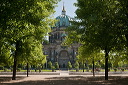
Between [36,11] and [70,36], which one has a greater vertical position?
[36,11]

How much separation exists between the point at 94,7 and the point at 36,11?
6496 mm

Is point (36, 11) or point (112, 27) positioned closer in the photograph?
point (36, 11)

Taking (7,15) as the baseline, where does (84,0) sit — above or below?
above

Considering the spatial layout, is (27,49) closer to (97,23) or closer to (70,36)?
(70,36)

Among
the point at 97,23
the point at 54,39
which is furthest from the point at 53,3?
the point at 54,39

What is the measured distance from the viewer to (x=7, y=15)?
38.8 ft

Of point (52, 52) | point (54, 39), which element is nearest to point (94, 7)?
point (52, 52)

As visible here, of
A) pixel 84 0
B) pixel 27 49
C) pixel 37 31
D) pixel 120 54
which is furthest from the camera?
pixel 27 49

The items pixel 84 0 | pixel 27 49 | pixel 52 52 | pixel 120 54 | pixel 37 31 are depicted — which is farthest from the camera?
pixel 52 52

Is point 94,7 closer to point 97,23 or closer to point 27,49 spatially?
point 97,23

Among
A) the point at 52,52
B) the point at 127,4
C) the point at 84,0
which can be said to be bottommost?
the point at 52,52

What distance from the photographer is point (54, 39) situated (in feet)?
343

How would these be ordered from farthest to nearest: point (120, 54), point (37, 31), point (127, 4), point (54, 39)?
point (54, 39)
point (120, 54)
point (37, 31)
point (127, 4)

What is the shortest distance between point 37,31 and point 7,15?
15.7ft
